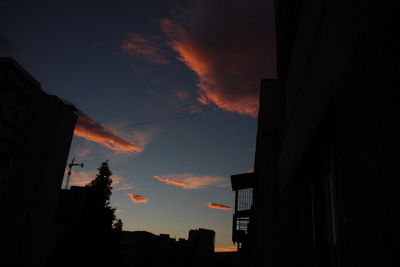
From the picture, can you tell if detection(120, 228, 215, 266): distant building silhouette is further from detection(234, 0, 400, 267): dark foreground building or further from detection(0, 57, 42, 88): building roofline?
detection(234, 0, 400, 267): dark foreground building

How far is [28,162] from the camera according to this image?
29.7 meters

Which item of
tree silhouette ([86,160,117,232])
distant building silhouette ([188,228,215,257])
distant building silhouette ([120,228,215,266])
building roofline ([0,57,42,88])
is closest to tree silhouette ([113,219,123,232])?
tree silhouette ([86,160,117,232])

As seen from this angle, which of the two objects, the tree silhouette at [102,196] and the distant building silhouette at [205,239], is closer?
the tree silhouette at [102,196]

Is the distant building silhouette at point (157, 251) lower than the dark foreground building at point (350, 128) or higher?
lower

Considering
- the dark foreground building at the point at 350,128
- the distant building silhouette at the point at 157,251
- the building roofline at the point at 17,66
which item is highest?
the building roofline at the point at 17,66

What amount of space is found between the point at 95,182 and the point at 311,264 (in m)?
33.0

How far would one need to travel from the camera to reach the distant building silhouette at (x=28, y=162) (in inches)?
1032

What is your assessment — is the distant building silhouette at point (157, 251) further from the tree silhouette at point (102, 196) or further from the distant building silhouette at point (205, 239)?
the tree silhouette at point (102, 196)

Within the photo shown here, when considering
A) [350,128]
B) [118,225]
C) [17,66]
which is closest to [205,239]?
[118,225]

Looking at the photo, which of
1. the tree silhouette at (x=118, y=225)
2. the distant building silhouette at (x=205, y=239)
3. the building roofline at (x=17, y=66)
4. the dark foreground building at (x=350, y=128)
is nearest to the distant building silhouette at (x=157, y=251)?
the distant building silhouette at (x=205, y=239)

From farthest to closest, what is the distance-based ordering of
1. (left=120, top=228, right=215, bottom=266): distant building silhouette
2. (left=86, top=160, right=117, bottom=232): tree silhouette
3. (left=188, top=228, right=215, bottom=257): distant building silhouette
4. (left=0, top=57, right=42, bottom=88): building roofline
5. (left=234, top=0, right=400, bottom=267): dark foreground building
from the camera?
(left=188, top=228, right=215, bottom=257): distant building silhouette, (left=120, top=228, right=215, bottom=266): distant building silhouette, (left=86, top=160, right=117, bottom=232): tree silhouette, (left=0, top=57, right=42, bottom=88): building roofline, (left=234, top=0, right=400, bottom=267): dark foreground building

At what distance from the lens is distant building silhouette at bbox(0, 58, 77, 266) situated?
1032 inches

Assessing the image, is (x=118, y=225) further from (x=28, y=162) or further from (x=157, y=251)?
(x=157, y=251)

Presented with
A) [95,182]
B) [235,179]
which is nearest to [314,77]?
[235,179]
